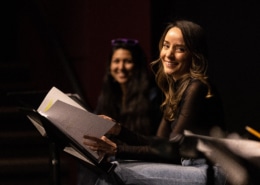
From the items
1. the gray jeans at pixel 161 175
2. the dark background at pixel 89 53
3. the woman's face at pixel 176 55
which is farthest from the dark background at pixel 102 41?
the gray jeans at pixel 161 175

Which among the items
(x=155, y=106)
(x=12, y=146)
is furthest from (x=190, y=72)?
(x=12, y=146)

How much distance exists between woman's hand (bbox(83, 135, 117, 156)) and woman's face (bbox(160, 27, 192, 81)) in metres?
0.57

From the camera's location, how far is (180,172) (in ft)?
8.65

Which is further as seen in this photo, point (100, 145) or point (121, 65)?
point (121, 65)

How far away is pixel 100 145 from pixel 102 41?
8.53ft

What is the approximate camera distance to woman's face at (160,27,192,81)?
3.11 m

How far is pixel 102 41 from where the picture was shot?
17.0 feet

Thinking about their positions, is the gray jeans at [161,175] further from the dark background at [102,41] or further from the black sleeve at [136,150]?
the dark background at [102,41]

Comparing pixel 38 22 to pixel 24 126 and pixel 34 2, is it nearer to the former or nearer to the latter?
pixel 34 2

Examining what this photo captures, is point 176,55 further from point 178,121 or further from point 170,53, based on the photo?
point 178,121

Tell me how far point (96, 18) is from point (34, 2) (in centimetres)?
55

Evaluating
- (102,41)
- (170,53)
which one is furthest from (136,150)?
(102,41)

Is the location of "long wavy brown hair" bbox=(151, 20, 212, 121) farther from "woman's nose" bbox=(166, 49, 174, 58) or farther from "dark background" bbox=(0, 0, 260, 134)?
"dark background" bbox=(0, 0, 260, 134)

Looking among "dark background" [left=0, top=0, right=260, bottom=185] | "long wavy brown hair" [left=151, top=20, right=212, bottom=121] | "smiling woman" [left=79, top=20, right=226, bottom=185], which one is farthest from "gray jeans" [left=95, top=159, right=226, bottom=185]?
"dark background" [left=0, top=0, right=260, bottom=185]
